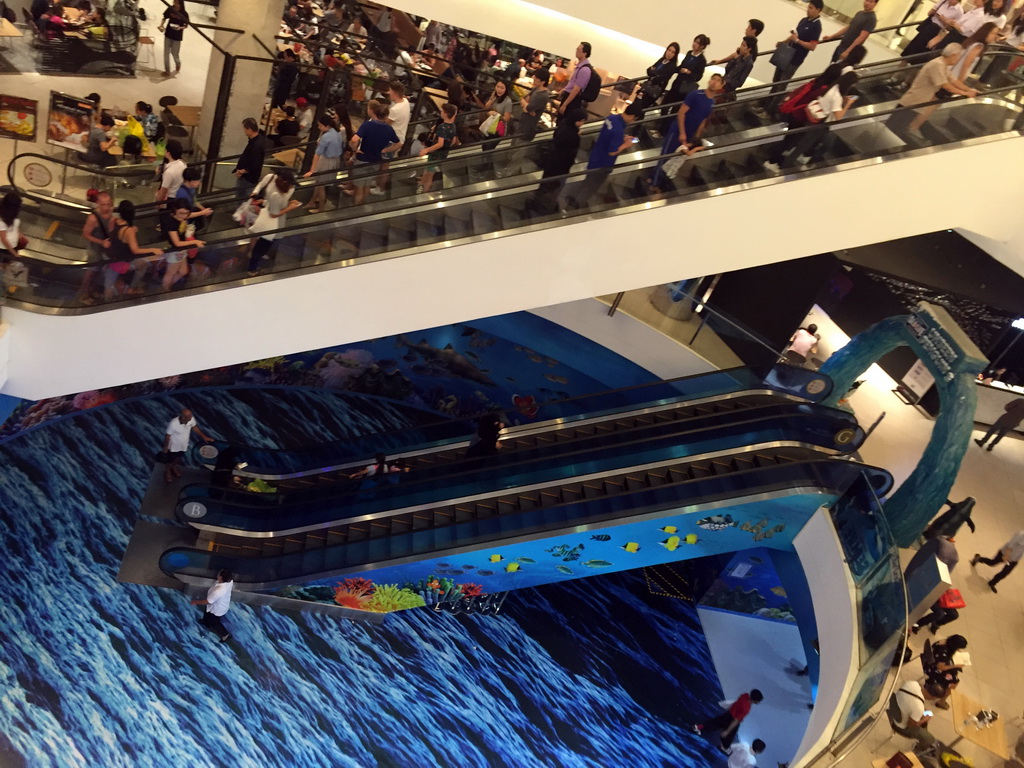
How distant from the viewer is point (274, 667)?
31.5 feet

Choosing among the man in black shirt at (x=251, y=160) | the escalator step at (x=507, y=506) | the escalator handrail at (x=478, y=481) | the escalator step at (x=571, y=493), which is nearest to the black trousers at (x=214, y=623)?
the escalator handrail at (x=478, y=481)

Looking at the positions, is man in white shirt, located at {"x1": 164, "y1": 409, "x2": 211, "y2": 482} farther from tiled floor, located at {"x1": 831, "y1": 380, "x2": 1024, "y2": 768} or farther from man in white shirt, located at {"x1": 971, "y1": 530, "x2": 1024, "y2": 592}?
man in white shirt, located at {"x1": 971, "y1": 530, "x2": 1024, "y2": 592}

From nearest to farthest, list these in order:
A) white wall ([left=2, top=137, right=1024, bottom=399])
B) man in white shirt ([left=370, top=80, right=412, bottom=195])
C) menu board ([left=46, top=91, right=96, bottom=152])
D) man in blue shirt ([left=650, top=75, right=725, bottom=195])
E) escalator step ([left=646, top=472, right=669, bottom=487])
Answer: white wall ([left=2, top=137, right=1024, bottom=399]), man in blue shirt ([left=650, top=75, right=725, bottom=195]), man in white shirt ([left=370, top=80, right=412, bottom=195]), menu board ([left=46, top=91, right=96, bottom=152]), escalator step ([left=646, top=472, right=669, bottom=487])

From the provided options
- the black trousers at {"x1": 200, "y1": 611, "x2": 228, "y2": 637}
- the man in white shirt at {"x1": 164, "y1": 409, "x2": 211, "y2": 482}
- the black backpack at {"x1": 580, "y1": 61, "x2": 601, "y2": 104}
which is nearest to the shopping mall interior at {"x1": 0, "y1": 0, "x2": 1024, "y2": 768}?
the black trousers at {"x1": 200, "y1": 611, "x2": 228, "y2": 637}

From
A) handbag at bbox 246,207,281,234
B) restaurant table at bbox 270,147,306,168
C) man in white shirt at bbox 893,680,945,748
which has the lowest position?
man in white shirt at bbox 893,680,945,748

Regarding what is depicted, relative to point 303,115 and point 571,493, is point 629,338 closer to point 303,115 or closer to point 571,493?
point 571,493

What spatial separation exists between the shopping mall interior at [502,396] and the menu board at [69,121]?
4 cm

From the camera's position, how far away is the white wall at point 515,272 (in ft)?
25.1

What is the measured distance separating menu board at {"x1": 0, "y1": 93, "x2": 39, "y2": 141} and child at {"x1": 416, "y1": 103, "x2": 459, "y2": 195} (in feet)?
15.3

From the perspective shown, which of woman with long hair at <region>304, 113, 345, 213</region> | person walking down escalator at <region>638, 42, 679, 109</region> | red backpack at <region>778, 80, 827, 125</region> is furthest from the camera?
person walking down escalator at <region>638, 42, 679, 109</region>

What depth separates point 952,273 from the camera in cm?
1242

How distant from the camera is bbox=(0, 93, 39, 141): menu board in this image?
31.6 feet

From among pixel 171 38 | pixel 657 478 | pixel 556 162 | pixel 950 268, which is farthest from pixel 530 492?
pixel 171 38

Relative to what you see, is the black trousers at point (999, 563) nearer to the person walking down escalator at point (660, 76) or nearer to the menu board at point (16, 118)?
the person walking down escalator at point (660, 76)
